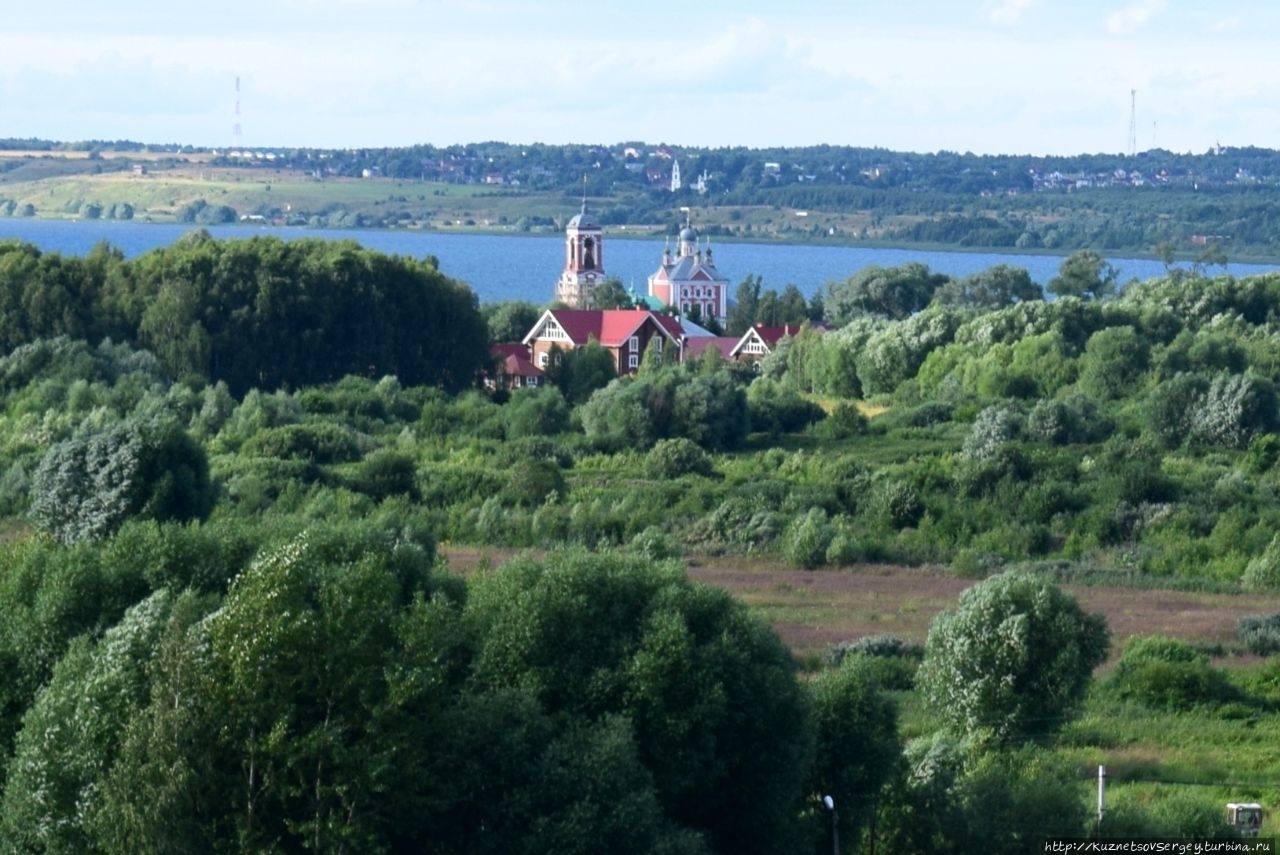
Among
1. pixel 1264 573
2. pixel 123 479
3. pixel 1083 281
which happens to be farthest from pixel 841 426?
pixel 1083 281

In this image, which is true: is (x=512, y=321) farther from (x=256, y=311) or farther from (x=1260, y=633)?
(x=1260, y=633)

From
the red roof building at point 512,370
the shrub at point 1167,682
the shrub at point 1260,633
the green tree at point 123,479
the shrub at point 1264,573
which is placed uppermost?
the green tree at point 123,479

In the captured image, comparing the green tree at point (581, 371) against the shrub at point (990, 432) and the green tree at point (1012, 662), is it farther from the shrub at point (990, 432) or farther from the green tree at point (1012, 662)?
→ the green tree at point (1012, 662)

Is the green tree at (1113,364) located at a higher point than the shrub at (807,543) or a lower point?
higher

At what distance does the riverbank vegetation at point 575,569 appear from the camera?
1451 cm

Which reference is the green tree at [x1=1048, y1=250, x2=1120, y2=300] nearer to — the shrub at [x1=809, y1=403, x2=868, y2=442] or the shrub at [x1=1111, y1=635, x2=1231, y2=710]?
the shrub at [x1=809, y1=403, x2=868, y2=442]

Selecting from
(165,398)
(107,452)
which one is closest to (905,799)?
(107,452)

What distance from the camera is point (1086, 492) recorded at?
33469mm

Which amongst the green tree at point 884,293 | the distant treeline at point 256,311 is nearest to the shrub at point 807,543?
the distant treeline at point 256,311

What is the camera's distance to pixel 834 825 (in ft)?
51.9

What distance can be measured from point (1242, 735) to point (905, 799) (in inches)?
224

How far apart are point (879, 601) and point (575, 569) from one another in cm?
1191

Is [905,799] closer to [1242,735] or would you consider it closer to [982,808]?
[982,808]

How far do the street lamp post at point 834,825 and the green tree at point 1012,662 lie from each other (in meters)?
3.59
